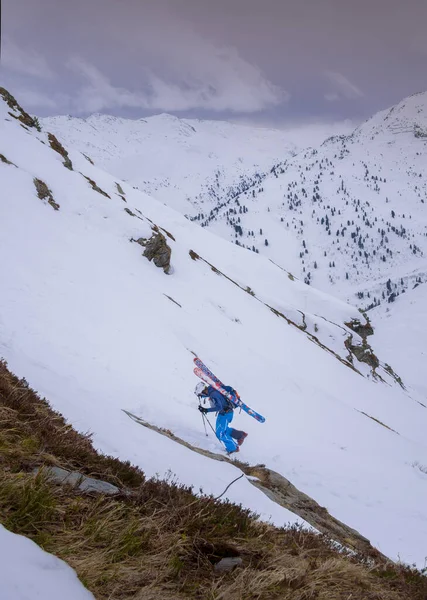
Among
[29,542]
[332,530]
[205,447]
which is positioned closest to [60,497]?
[29,542]

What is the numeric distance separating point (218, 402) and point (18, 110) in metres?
41.5

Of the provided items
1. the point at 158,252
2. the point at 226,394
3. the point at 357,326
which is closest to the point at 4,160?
the point at 158,252

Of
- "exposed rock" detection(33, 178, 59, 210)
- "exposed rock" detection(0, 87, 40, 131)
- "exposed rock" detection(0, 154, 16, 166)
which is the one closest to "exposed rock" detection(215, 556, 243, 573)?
"exposed rock" detection(33, 178, 59, 210)

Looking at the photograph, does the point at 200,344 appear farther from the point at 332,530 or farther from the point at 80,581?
the point at 80,581

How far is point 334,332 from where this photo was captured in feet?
159

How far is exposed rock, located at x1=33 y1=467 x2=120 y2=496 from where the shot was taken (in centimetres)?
316

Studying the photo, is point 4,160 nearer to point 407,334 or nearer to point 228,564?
point 228,564

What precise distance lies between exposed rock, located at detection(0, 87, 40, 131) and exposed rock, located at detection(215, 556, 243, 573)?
144 ft

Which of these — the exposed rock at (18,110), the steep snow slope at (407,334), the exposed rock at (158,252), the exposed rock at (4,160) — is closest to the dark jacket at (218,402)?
the exposed rock at (158,252)

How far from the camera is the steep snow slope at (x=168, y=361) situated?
8641 millimetres

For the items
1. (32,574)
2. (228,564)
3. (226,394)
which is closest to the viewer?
(32,574)

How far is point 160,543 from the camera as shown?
2773 millimetres

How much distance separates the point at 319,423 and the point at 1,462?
1793 centimetres

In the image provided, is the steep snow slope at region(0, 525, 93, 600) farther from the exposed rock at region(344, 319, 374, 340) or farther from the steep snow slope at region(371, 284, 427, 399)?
the steep snow slope at region(371, 284, 427, 399)
